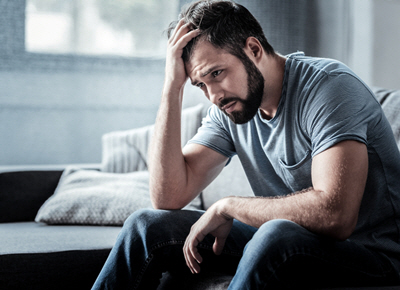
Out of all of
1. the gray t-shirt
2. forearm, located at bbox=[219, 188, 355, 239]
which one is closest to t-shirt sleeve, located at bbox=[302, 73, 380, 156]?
the gray t-shirt

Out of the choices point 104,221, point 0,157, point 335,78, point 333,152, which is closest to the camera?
point 333,152

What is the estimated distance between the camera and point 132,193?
178 cm

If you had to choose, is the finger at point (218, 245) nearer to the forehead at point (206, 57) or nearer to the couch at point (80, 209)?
the couch at point (80, 209)

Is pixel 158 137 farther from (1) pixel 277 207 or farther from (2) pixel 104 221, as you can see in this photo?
(2) pixel 104 221

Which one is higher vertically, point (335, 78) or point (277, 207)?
point (335, 78)

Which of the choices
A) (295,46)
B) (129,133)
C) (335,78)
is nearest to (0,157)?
(129,133)

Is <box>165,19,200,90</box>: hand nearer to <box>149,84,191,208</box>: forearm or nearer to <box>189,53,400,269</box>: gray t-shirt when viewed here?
<box>149,84,191,208</box>: forearm

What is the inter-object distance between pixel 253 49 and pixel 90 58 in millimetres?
1626

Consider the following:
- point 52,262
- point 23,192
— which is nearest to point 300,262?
point 52,262

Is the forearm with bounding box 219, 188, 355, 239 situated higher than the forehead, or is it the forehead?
the forehead

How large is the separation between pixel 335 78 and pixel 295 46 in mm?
1600

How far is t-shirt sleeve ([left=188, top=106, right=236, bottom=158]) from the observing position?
4.36 ft

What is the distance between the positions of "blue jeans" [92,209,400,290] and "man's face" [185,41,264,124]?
0.34 m

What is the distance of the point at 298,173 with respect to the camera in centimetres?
110
